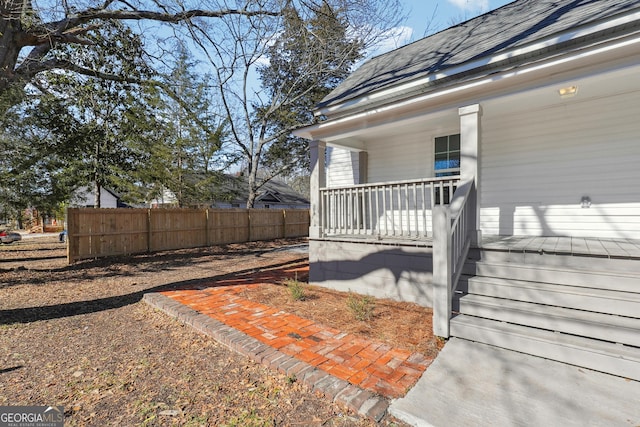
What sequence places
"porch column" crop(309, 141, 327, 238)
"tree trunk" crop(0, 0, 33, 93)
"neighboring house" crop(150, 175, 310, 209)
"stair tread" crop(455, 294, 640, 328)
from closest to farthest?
"stair tread" crop(455, 294, 640, 328) → "porch column" crop(309, 141, 327, 238) → "tree trunk" crop(0, 0, 33, 93) → "neighboring house" crop(150, 175, 310, 209)

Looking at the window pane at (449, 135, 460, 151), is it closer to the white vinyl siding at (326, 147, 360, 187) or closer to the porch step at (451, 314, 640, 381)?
the white vinyl siding at (326, 147, 360, 187)

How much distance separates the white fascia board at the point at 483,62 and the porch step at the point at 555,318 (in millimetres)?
3503

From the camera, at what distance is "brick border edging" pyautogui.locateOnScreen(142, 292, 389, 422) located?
2.23m

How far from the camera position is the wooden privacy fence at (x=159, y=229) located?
9.23 meters

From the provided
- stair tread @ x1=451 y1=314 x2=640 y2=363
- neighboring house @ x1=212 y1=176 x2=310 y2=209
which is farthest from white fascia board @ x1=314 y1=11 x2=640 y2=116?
neighboring house @ x1=212 y1=176 x2=310 y2=209

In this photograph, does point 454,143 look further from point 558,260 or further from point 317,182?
point 558,260

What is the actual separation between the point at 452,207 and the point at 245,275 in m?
5.11

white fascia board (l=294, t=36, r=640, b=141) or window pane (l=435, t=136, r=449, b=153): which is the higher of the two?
white fascia board (l=294, t=36, r=640, b=141)

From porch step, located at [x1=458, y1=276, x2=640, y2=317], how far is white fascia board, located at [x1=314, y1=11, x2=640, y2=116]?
→ 3.28 m

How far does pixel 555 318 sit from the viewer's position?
2.92 m

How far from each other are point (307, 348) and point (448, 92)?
12.8ft

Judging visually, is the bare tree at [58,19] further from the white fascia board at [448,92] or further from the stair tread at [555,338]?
the stair tread at [555,338]

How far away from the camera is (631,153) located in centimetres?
453

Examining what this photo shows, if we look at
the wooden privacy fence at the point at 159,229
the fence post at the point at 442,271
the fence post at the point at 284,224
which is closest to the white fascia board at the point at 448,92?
the fence post at the point at 442,271
